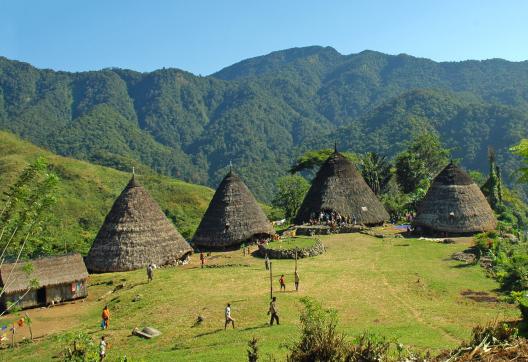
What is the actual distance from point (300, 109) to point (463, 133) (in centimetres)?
10417

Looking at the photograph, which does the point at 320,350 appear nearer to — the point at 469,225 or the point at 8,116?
the point at 469,225

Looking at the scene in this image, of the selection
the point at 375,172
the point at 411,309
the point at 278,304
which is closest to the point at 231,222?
the point at 278,304

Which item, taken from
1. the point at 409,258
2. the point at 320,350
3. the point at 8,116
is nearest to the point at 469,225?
the point at 409,258

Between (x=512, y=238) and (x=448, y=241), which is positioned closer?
(x=512, y=238)

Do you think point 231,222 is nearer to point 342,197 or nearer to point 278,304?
point 342,197

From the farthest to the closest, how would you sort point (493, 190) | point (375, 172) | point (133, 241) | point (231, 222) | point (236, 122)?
point (236, 122) < point (375, 172) < point (493, 190) < point (231, 222) < point (133, 241)

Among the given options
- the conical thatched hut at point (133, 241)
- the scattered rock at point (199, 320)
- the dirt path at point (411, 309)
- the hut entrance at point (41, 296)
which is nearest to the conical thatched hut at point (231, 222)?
the conical thatched hut at point (133, 241)

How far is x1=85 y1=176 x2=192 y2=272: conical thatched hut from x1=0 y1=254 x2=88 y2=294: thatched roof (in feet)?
10.1

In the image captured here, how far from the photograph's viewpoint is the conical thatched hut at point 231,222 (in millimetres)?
31906

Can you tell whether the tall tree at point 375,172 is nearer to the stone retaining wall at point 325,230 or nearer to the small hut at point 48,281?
the stone retaining wall at point 325,230

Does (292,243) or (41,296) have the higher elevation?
(292,243)

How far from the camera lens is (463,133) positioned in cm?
9731

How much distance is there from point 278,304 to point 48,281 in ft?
38.2

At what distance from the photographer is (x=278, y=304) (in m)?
18.4
